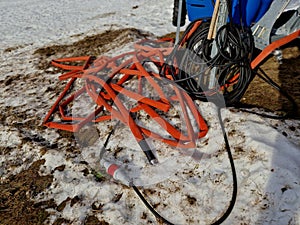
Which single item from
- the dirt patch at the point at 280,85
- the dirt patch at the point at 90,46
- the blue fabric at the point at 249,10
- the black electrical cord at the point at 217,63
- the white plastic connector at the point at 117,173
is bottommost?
the dirt patch at the point at 90,46

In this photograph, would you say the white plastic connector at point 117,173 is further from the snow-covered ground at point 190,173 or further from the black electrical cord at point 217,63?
the black electrical cord at point 217,63

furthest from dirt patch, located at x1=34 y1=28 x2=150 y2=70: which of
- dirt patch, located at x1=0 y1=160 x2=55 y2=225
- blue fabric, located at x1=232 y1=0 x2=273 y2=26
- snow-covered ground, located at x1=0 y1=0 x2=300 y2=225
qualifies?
blue fabric, located at x1=232 y1=0 x2=273 y2=26

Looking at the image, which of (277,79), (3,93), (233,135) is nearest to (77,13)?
(3,93)

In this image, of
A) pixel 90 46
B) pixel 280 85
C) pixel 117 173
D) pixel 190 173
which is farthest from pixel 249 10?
pixel 90 46

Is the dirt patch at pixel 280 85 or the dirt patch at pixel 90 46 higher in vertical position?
the dirt patch at pixel 280 85

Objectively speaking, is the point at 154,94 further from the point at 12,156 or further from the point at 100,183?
the point at 12,156

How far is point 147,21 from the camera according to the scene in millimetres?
6449

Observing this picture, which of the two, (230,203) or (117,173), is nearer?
(230,203)

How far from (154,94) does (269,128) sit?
1280 mm

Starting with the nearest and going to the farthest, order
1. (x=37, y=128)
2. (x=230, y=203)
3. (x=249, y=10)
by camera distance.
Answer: (x=230, y=203)
(x=249, y=10)
(x=37, y=128)

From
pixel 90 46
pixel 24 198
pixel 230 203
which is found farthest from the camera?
pixel 90 46

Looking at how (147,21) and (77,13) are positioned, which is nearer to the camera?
(147,21)

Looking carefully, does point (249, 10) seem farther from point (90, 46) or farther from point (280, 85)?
point (90, 46)

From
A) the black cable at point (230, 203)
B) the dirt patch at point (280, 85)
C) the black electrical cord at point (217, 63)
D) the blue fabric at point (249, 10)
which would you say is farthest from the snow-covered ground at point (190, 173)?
the blue fabric at point (249, 10)
